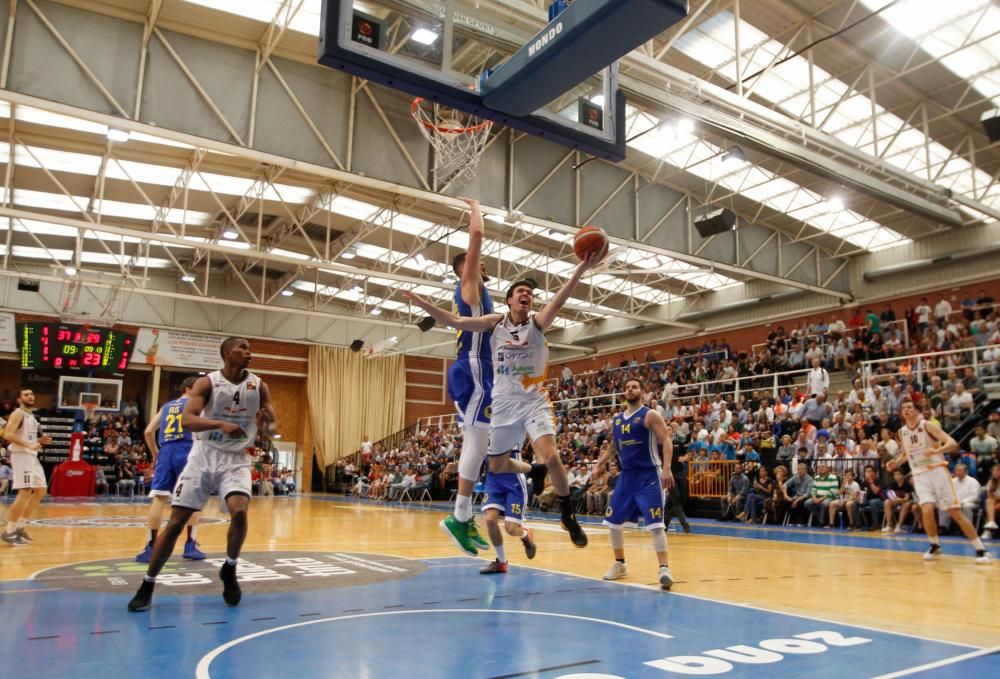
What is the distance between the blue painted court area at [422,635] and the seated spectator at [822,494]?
894cm

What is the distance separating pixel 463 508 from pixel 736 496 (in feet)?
35.1

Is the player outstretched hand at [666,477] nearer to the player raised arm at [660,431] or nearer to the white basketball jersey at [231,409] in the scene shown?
the player raised arm at [660,431]

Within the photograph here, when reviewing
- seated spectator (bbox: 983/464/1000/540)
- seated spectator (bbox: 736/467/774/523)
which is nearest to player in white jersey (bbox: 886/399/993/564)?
seated spectator (bbox: 983/464/1000/540)

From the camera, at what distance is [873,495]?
504 inches

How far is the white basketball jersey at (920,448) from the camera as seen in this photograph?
8.55 m

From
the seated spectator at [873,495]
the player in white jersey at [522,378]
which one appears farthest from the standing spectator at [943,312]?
the player in white jersey at [522,378]

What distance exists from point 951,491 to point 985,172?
47.0 ft

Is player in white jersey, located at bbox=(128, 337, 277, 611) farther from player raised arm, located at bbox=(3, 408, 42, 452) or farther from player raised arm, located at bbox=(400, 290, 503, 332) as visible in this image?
player raised arm, located at bbox=(3, 408, 42, 452)

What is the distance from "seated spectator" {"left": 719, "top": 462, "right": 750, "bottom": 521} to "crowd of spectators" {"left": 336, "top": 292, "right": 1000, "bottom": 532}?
0.02 meters

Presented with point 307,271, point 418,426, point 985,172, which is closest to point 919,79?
point 985,172

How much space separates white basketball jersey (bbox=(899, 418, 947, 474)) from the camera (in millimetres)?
8555

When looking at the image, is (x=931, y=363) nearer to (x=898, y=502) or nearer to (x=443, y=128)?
(x=898, y=502)

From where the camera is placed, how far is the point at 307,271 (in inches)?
1084

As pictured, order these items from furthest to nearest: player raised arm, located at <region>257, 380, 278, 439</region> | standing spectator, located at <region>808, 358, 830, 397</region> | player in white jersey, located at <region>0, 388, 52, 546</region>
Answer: standing spectator, located at <region>808, 358, 830, 397</region> → player in white jersey, located at <region>0, 388, 52, 546</region> → player raised arm, located at <region>257, 380, 278, 439</region>
